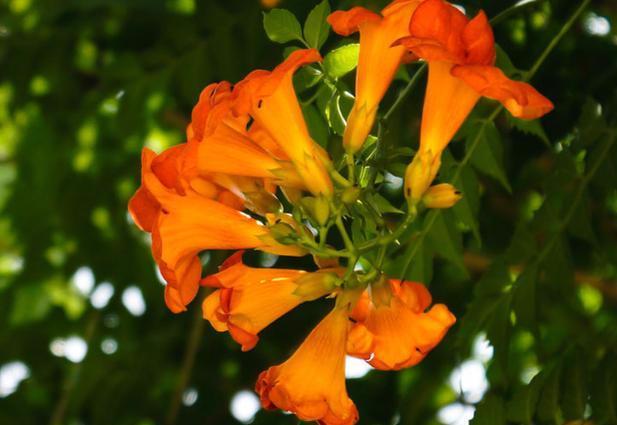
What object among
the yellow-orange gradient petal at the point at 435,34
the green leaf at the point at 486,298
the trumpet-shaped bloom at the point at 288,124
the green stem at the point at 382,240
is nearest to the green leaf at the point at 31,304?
Result: the green leaf at the point at 486,298

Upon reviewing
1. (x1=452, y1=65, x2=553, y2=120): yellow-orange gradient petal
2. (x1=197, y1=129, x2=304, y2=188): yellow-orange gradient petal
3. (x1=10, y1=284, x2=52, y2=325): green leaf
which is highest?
(x1=452, y1=65, x2=553, y2=120): yellow-orange gradient petal

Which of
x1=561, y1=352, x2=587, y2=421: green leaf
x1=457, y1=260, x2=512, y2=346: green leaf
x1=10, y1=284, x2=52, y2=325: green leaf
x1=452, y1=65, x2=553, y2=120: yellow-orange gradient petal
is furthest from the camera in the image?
x1=10, y1=284, x2=52, y2=325: green leaf

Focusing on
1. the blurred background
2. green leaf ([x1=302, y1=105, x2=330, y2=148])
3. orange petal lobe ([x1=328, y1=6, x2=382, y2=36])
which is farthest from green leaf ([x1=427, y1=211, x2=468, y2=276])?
the blurred background

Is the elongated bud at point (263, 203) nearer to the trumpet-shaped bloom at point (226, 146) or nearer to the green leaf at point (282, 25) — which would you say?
the trumpet-shaped bloom at point (226, 146)

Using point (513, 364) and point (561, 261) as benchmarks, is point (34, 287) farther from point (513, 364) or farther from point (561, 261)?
point (561, 261)

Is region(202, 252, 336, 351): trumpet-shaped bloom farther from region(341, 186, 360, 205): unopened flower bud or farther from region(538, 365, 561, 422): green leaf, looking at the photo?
region(538, 365, 561, 422): green leaf

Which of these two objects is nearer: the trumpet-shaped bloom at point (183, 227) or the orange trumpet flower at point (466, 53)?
the orange trumpet flower at point (466, 53)

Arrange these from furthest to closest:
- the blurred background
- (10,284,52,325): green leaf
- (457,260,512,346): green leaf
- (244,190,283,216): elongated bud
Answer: (10,284,52,325): green leaf, the blurred background, (457,260,512,346): green leaf, (244,190,283,216): elongated bud
